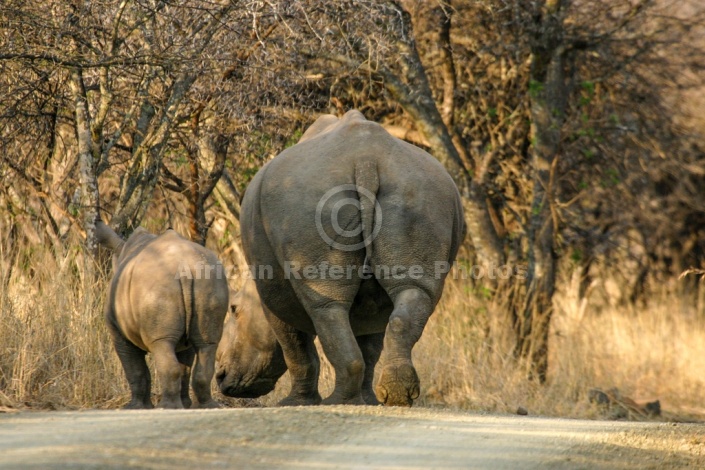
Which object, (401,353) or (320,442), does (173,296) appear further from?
(320,442)

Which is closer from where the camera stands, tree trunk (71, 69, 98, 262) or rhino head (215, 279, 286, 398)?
rhino head (215, 279, 286, 398)

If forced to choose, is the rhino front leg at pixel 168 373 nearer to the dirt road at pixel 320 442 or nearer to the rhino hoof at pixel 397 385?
the dirt road at pixel 320 442

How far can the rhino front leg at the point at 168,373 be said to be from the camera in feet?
25.4

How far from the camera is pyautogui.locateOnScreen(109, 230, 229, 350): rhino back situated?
25.5 ft

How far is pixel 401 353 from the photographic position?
644cm

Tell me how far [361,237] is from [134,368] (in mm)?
2367

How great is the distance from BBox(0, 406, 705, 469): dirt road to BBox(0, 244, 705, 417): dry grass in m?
2.14

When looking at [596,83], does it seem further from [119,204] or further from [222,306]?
[222,306]

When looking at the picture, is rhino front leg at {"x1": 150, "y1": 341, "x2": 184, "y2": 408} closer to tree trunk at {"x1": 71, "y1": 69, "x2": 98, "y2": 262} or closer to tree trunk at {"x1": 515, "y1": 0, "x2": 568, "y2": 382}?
tree trunk at {"x1": 71, "y1": 69, "x2": 98, "y2": 262}

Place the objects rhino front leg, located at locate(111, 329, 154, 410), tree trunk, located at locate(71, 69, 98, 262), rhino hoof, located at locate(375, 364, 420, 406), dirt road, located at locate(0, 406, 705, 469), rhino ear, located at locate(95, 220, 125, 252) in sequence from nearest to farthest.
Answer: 1. dirt road, located at locate(0, 406, 705, 469)
2. rhino hoof, located at locate(375, 364, 420, 406)
3. rhino front leg, located at locate(111, 329, 154, 410)
4. rhino ear, located at locate(95, 220, 125, 252)
5. tree trunk, located at locate(71, 69, 98, 262)

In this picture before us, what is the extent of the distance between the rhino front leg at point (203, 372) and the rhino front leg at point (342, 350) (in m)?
1.35

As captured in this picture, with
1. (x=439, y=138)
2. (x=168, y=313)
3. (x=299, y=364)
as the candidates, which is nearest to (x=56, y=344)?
(x=168, y=313)

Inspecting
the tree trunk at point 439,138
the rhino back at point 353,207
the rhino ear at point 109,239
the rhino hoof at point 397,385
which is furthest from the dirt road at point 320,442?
the tree trunk at point 439,138

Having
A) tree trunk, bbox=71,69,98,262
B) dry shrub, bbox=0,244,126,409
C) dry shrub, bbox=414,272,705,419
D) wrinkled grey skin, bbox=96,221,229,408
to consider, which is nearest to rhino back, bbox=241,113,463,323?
wrinkled grey skin, bbox=96,221,229,408
